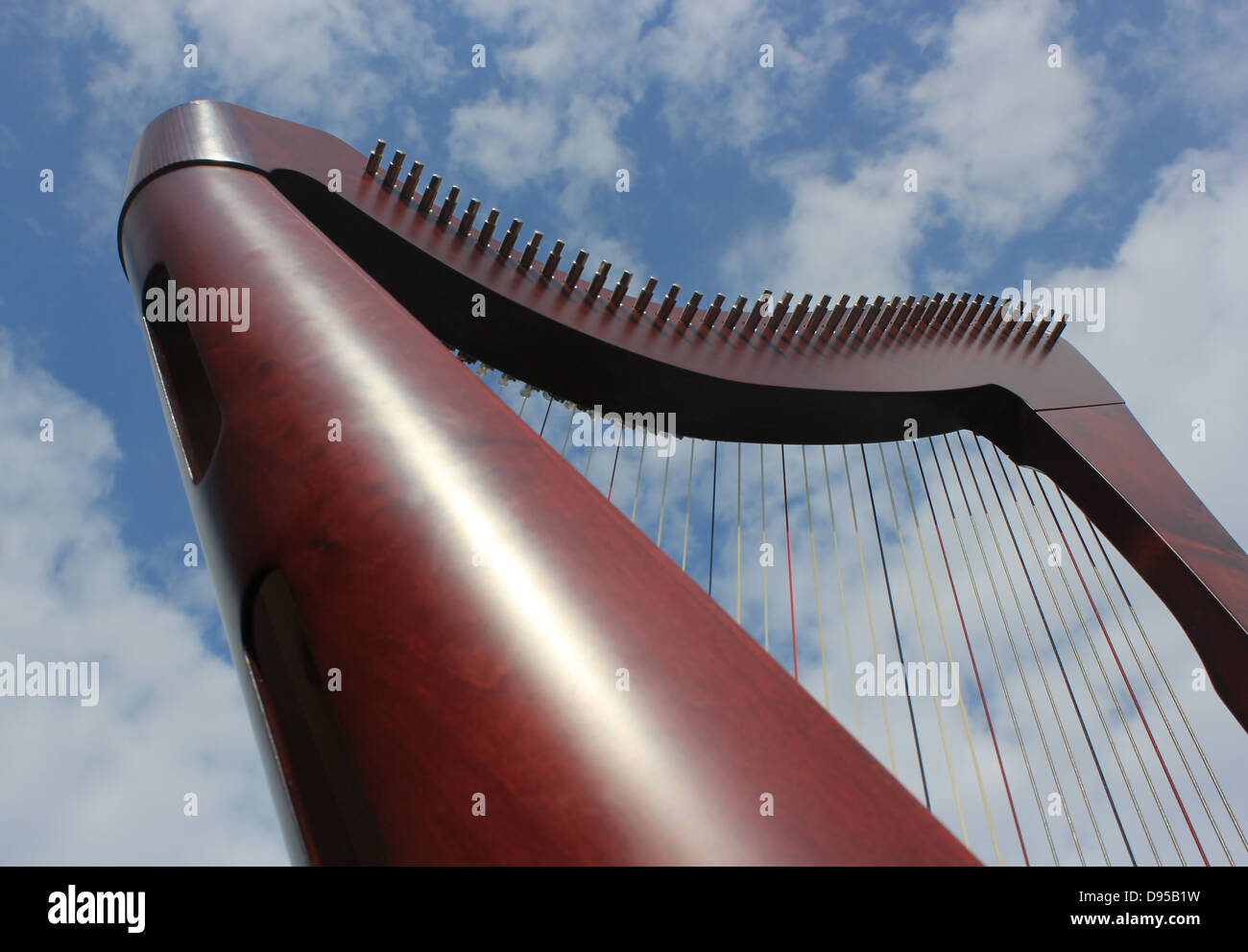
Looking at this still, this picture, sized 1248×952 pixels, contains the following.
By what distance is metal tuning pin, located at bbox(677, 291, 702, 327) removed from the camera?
3000 mm

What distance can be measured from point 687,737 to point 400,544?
30 cm

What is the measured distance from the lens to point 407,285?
276 cm

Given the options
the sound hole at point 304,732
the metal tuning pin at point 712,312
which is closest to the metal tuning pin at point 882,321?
the metal tuning pin at point 712,312

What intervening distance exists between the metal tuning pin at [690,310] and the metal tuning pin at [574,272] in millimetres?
377

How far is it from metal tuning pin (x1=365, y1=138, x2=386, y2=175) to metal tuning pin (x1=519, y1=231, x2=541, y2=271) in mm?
539

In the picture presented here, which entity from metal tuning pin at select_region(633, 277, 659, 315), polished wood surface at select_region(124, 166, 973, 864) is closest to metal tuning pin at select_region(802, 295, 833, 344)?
metal tuning pin at select_region(633, 277, 659, 315)

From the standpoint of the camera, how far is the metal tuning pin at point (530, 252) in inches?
111

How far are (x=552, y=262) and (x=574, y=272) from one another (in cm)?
8

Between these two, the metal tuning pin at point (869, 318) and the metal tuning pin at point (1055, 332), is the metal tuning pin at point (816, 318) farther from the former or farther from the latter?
the metal tuning pin at point (1055, 332)

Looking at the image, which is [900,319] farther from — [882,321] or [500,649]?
[500,649]

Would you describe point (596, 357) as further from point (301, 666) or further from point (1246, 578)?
point (1246, 578)
